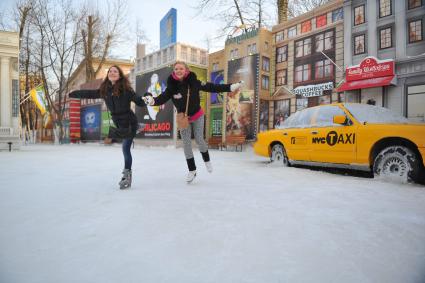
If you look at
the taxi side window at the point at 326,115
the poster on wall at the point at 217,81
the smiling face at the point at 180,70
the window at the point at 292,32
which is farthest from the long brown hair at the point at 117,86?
the poster on wall at the point at 217,81

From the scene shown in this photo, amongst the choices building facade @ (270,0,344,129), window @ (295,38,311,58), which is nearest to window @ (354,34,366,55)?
building facade @ (270,0,344,129)

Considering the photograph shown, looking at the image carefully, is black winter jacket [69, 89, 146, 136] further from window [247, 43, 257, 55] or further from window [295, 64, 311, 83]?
window [247, 43, 257, 55]

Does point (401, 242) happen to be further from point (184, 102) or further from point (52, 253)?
point (184, 102)

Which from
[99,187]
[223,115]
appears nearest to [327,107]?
[99,187]

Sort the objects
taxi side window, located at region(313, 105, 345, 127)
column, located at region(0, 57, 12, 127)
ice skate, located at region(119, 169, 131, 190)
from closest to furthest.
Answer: ice skate, located at region(119, 169, 131, 190), taxi side window, located at region(313, 105, 345, 127), column, located at region(0, 57, 12, 127)

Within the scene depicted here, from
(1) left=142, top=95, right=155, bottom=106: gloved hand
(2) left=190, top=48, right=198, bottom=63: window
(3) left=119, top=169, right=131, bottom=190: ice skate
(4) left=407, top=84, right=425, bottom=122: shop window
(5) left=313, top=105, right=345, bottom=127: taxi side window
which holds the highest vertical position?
(2) left=190, top=48, right=198, bottom=63: window

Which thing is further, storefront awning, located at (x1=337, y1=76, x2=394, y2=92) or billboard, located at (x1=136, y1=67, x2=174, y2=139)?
billboard, located at (x1=136, y1=67, x2=174, y2=139)

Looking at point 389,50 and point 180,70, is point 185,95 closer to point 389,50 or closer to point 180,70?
point 180,70

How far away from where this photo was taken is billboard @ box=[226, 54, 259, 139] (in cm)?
1675

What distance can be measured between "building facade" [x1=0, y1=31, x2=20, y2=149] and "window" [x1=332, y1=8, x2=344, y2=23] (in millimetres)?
16990

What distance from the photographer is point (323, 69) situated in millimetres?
14711

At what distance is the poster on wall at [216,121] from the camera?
19391mm

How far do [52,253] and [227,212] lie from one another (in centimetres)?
151

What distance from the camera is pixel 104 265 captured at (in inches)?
64.5
